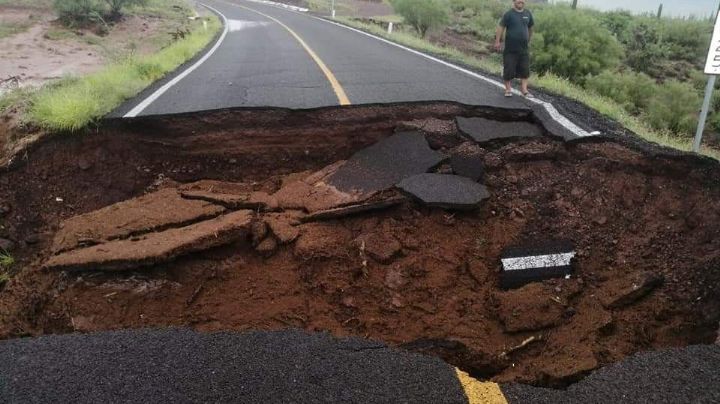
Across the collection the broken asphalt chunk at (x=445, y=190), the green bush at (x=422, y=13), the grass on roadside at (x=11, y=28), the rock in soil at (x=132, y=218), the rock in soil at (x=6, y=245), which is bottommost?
the rock in soil at (x=6, y=245)

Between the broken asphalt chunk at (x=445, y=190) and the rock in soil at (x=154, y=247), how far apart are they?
1.59 meters

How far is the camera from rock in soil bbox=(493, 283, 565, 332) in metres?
3.73

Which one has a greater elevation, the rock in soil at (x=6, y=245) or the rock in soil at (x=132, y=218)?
the rock in soil at (x=132, y=218)

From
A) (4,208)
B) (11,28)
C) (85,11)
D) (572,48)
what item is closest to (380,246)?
(4,208)

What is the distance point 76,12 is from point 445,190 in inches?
938

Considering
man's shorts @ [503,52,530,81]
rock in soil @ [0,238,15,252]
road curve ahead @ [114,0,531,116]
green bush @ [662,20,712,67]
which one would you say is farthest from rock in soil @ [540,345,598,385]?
green bush @ [662,20,712,67]

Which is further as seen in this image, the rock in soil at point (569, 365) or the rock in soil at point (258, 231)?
the rock in soil at point (258, 231)

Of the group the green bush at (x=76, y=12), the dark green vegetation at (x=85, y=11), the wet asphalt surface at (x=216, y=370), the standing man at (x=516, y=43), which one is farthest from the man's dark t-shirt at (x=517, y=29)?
the green bush at (x=76, y=12)

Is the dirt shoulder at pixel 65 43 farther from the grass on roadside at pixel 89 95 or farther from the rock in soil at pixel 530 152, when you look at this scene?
the rock in soil at pixel 530 152

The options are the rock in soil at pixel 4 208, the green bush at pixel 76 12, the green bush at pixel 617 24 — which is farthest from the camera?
the green bush at pixel 617 24

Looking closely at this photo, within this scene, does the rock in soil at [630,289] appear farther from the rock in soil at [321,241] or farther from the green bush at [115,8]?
the green bush at [115,8]

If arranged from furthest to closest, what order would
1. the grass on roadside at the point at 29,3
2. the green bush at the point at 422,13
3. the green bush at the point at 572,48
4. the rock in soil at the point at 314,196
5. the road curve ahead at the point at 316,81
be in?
the grass on roadside at the point at 29,3, the green bush at the point at 422,13, the green bush at the point at 572,48, the road curve ahead at the point at 316,81, the rock in soil at the point at 314,196

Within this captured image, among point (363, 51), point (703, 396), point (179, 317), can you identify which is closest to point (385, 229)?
point (179, 317)

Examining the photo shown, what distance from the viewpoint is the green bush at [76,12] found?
72.9ft
